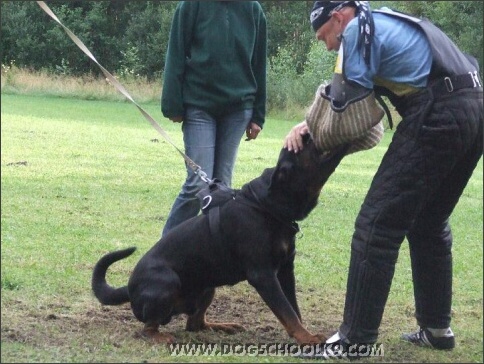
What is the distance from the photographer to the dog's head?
463 centimetres

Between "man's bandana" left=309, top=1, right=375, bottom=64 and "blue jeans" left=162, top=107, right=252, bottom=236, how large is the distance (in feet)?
4.70

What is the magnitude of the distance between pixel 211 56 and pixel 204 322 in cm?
168

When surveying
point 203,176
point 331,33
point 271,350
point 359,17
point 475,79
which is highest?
point 359,17

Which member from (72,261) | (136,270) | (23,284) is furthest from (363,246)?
(72,261)

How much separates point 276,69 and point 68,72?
3.43 metres

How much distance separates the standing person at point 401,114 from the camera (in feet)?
13.8

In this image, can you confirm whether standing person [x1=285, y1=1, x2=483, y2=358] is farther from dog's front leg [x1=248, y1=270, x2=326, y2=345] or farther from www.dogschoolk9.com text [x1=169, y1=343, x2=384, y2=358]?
dog's front leg [x1=248, y1=270, x2=326, y2=345]

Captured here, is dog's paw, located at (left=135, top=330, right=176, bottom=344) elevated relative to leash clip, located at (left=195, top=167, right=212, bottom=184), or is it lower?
lower

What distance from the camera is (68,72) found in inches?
228

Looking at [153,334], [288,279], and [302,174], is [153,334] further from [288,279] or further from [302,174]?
[302,174]

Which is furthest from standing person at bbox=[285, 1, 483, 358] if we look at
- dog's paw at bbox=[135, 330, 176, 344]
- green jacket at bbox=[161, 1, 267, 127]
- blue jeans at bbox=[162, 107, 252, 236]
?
blue jeans at bbox=[162, 107, 252, 236]

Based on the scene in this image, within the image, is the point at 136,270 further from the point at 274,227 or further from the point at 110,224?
the point at 110,224

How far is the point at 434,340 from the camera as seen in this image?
4.89 meters

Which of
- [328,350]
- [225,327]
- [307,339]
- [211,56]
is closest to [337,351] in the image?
[328,350]
